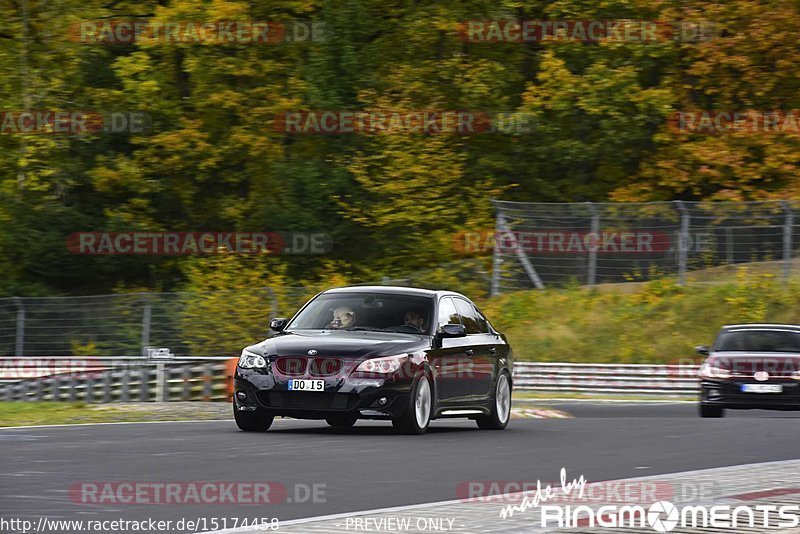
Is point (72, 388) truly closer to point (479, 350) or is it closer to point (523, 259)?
point (479, 350)

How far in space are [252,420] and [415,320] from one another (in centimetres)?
210

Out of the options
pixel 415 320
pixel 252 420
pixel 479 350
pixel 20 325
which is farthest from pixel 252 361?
pixel 20 325

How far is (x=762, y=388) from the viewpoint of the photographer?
2358cm

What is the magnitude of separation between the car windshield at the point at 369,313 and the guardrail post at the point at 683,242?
19.9m

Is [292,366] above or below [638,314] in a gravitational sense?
above

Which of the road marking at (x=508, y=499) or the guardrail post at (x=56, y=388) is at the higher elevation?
the road marking at (x=508, y=499)

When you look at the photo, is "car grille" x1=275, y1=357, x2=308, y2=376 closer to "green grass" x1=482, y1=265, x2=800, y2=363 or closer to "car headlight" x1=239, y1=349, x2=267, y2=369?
"car headlight" x1=239, y1=349, x2=267, y2=369

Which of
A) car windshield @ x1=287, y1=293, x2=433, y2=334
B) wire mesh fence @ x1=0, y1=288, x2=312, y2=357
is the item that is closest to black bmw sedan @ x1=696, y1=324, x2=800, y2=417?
car windshield @ x1=287, y1=293, x2=433, y2=334

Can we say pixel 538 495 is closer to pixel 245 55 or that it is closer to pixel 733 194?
pixel 733 194

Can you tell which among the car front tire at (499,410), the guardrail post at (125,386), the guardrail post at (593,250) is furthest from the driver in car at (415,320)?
the guardrail post at (593,250)

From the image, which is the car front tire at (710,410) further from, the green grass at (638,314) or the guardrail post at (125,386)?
the green grass at (638,314)

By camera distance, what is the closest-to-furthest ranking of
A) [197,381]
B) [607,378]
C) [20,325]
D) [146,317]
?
[197,381] → [607,378] → [146,317] → [20,325]

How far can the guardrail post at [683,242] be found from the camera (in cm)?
3662

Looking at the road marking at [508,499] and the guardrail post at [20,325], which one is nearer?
the road marking at [508,499]
